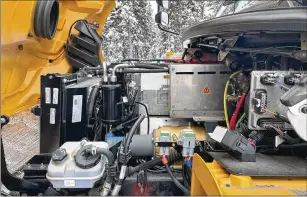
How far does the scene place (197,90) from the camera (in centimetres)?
→ 261

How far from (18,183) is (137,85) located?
158 cm

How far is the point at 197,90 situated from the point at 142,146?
74 centimetres

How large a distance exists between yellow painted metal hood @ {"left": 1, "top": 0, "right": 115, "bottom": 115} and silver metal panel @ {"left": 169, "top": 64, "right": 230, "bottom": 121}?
1297 millimetres

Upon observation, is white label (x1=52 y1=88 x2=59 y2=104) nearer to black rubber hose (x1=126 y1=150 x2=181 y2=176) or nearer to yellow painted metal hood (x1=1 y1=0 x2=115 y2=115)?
yellow painted metal hood (x1=1 y1=0 x2=115 y2=115)

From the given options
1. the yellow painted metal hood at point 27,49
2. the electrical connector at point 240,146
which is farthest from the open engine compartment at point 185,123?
the yellow painted metal hood at point 27,49

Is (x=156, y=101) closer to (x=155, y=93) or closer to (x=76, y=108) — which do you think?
(x=155, y=93)

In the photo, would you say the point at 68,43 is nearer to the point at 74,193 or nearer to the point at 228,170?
the point at 74,193

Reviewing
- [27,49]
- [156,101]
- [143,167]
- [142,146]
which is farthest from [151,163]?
[27,49]

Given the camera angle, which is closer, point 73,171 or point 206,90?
point 73,171

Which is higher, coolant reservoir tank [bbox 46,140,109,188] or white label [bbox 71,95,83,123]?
white label [bbox 71,95,83,123]

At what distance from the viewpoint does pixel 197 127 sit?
107 inches

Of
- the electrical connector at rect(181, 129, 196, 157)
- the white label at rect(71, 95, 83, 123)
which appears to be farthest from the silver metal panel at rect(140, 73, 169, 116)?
the electrical connector at rect(181, 129, 196, 157)

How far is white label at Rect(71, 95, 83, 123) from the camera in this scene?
2252mm

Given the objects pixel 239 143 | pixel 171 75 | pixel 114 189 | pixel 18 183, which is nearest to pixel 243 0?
pixel 171 75
